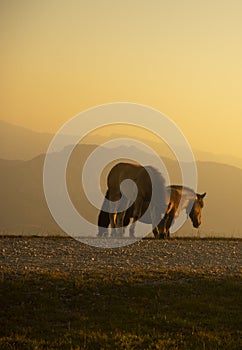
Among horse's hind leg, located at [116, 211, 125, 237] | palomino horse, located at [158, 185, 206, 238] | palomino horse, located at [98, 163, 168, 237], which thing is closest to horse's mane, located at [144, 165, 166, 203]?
palomino horse, located at [98, 163, 168, 237]

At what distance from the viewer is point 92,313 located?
12.2 metres

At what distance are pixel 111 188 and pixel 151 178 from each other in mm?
1787

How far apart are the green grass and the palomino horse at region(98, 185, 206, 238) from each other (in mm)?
8990

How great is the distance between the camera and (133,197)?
25.0m

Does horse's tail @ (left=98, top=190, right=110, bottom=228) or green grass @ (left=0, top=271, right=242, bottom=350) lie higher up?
horse's tail @ (left=98, top=190, right=110, bottom=228)

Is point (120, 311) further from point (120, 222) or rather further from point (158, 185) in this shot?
point (120, 222)

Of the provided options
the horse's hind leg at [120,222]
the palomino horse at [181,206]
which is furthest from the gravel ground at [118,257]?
the horse's hind leg at [120,222]

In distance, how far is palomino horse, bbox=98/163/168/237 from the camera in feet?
79.4

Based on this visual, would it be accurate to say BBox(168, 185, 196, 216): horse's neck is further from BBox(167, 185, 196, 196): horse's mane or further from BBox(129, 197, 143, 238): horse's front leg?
BBox(129, 197, 143, 238): horse's front leg

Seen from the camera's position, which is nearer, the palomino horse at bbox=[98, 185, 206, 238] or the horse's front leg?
the palomino horse at bbox=[98, 185, 206, 238]

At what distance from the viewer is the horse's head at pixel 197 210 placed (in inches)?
1059

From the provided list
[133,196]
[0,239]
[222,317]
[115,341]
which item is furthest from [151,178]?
[115,341]

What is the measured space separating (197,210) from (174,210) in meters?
2.82

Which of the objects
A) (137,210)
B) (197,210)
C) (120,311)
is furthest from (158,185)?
(120,311)
